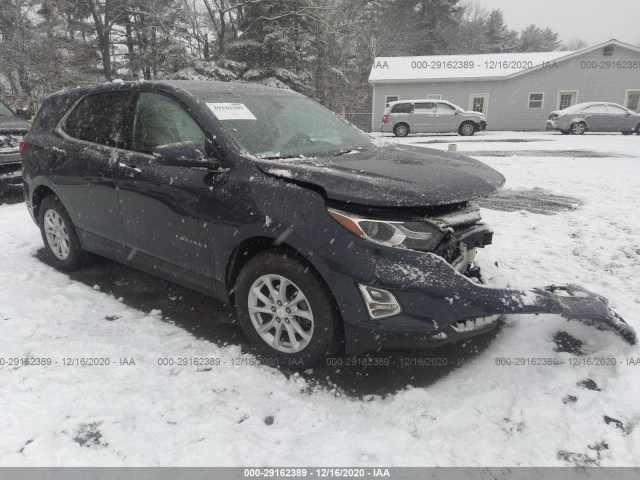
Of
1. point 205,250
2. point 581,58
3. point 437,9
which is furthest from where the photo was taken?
point 437,9

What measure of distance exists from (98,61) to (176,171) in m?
29.7

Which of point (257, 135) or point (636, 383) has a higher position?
point (257, 135)

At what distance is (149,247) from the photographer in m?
3.57

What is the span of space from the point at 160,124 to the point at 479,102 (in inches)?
1057

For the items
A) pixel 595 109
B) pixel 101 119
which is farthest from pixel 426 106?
pixel 101 119

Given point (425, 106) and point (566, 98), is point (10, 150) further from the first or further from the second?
point (566, 98)

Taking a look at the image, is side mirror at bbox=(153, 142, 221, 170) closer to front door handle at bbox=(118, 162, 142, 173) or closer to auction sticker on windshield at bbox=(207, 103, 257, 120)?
auction sticker on windshield at bbox=(207, 103, 257, 120)

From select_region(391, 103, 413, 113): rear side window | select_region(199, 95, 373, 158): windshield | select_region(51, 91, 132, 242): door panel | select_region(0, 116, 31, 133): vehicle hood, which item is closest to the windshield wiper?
select_region(199, 95, 373, 158): windshield

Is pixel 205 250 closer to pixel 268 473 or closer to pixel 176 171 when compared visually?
pixel 176 171

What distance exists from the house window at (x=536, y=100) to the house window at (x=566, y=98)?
0.98 m

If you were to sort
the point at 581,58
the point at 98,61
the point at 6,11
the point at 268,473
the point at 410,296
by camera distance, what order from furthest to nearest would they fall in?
1. the point at 98,61
2. the point at 581,58
3. the point at 6,11
4. the point at 410,296
5. the point at 268,473

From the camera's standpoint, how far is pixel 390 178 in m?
2.68

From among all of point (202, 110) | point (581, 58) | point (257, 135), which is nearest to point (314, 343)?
point (257, 135)

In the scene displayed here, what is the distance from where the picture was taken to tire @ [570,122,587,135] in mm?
20281
